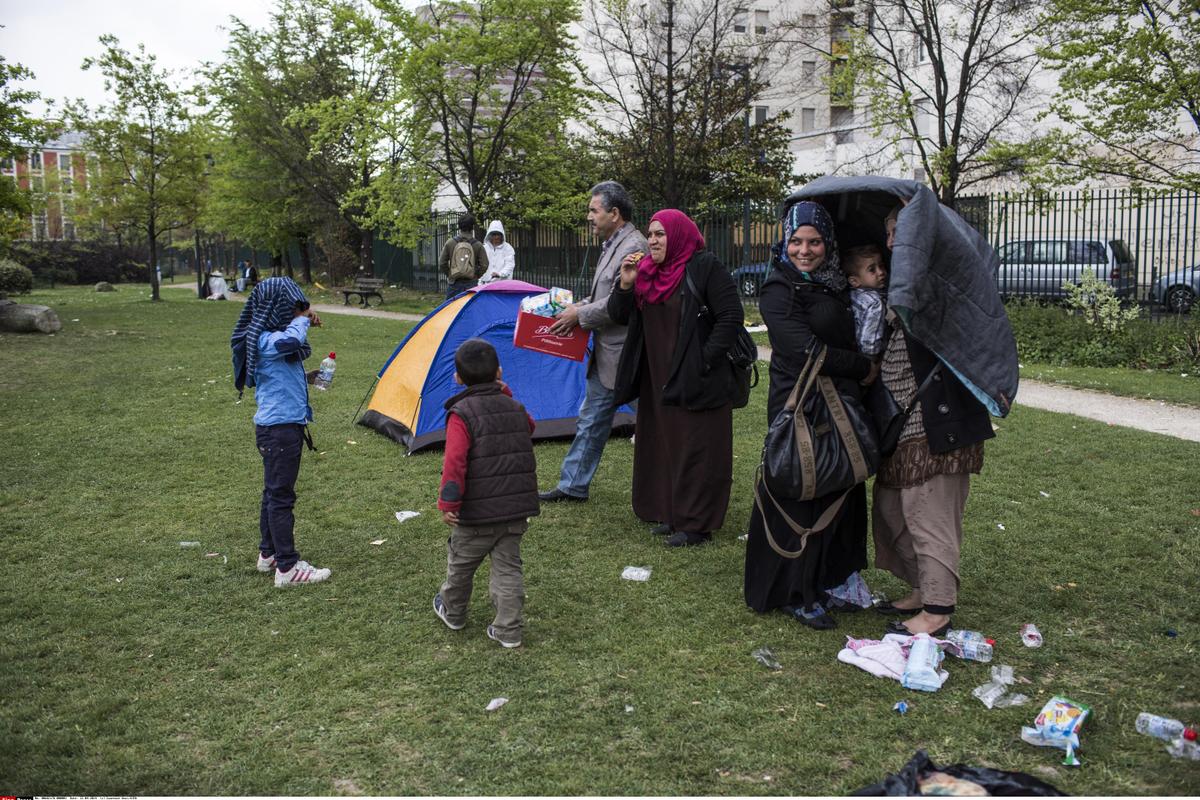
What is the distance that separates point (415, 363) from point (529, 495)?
418cm

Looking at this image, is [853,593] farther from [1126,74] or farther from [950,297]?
[1126,74]

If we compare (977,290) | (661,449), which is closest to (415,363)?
(661,449)

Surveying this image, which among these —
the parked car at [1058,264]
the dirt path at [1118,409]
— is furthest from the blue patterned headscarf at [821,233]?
the parked car at [1058,264]

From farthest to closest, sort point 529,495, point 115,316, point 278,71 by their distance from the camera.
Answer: point 278,71 → point 115,316 → point 529,495

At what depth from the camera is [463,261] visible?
12.8 m

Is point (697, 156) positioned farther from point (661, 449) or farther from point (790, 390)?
point (790, 390)

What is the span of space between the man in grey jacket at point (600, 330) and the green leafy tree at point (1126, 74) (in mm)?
9230

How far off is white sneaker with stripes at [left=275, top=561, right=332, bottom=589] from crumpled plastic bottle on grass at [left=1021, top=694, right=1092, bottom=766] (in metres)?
3.31

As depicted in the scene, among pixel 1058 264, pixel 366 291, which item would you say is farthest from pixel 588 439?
pixel 366 291

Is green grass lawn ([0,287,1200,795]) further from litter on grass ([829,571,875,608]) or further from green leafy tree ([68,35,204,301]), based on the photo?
green leafy tree ([68,35,204,301])

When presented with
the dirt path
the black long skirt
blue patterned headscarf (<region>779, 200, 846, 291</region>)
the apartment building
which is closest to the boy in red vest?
the black long skirt

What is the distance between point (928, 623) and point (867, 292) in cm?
140

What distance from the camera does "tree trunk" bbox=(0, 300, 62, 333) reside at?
1596cm

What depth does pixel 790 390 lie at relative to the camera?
13.7 ft
